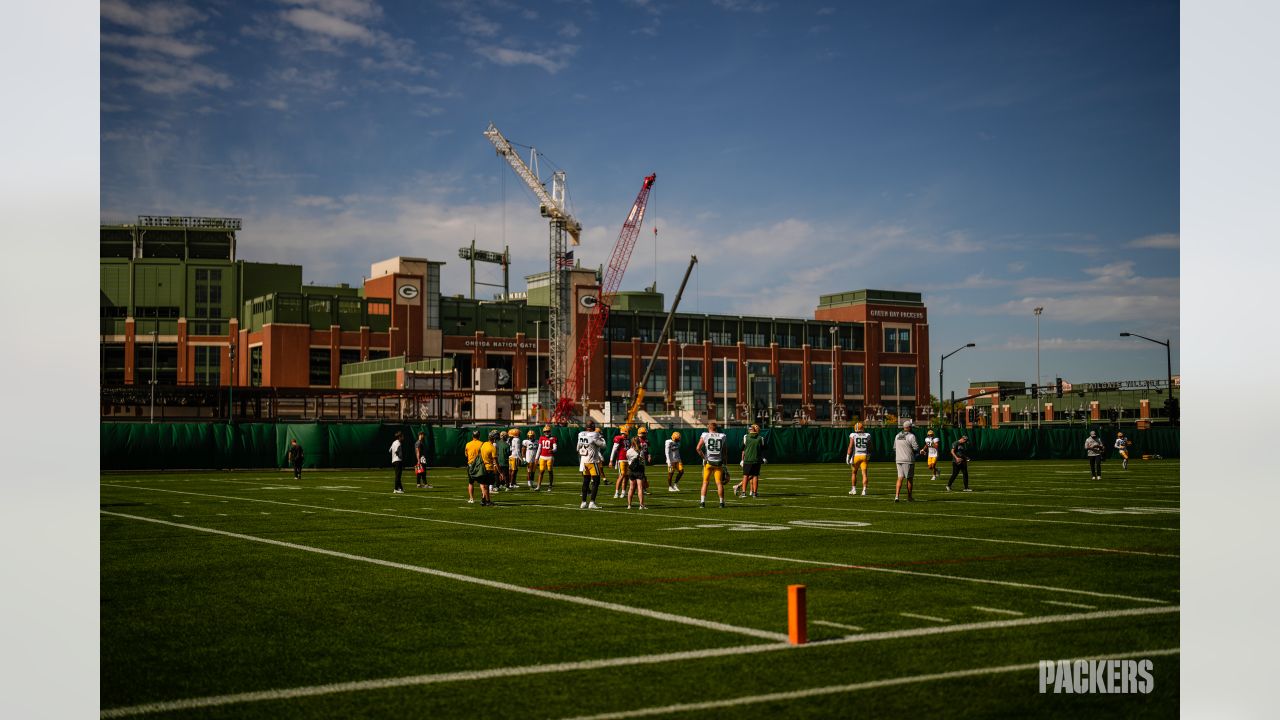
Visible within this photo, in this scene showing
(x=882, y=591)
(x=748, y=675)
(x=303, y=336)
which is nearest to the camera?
(x=748, y=675)

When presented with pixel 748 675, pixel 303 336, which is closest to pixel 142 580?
pixel 748 675

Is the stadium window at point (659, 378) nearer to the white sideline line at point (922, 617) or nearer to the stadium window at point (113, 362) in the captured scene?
the stadium window at point (113, 362)

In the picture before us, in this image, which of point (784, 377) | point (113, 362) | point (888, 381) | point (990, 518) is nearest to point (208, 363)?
point (113, 362)

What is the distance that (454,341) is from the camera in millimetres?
115562

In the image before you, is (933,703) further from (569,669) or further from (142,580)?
(142,580)

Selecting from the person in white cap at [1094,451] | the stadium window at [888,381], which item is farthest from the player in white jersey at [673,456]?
the stadium window at [888,381]

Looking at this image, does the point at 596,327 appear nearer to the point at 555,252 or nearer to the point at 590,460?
the point at 555,252

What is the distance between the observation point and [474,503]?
27.0 m

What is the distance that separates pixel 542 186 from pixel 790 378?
1433 inches

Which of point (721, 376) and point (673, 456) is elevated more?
point (721, 376)

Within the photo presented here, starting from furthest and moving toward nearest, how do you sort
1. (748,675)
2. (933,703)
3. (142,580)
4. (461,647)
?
(142,580), (461,647), (748,675), (933,703)

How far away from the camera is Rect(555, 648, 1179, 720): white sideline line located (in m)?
7.16

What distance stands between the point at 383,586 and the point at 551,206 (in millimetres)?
119340

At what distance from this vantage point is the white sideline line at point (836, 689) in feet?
23.5
